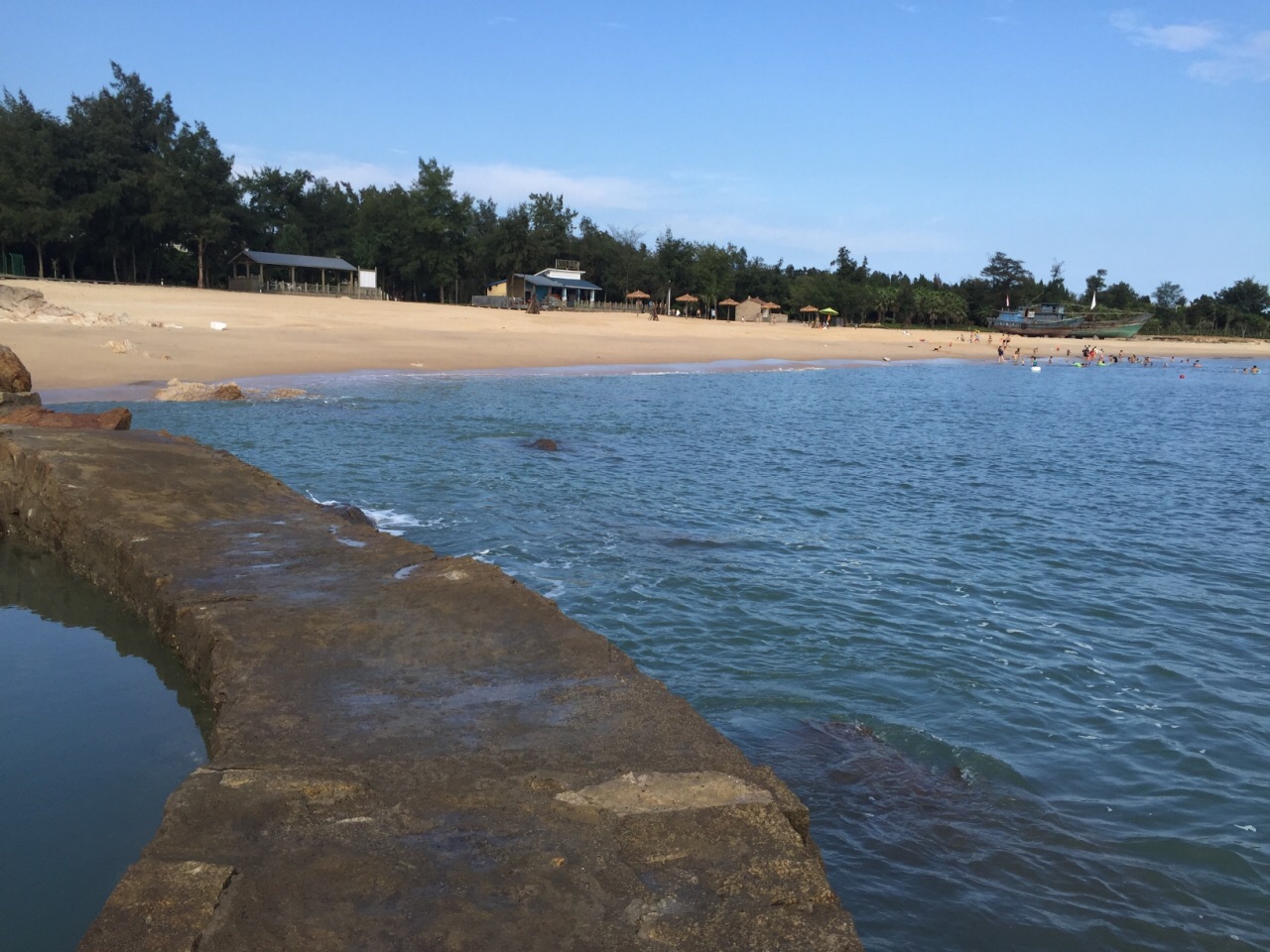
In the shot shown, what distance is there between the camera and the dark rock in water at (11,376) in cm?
1359

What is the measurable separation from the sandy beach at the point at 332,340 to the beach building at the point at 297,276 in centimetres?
1160

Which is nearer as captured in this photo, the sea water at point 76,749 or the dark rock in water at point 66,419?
the sea water at point 76,749

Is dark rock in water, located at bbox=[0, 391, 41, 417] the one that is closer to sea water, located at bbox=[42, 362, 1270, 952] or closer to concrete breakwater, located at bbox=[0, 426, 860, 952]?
sea water, located at bbox=[42, 362, 1270, 952]

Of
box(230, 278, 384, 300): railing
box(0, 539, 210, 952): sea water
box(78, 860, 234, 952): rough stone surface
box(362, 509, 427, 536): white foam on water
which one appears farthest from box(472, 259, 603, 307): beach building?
box(78, 860, 234, 952): rough stone surface

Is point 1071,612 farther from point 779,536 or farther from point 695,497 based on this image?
point 695,497

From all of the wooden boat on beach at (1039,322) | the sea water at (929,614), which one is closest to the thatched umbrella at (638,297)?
the wooden boat on beach at (1039,322)

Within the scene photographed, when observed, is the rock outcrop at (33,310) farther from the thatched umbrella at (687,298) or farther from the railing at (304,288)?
the thatched umbrella at (687,298)

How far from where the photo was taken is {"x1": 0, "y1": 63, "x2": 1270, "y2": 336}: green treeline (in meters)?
54.9

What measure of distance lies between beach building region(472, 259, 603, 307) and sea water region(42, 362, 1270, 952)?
50663 millimetres

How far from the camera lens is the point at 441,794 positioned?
140 inches

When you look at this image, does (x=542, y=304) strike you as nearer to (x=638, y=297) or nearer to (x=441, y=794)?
(x=638, y=297)

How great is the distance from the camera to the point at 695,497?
14.3m

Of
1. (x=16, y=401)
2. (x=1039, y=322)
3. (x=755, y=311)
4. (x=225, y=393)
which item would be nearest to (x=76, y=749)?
(x=16, y=401)

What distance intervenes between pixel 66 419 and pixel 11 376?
12.3 ft
